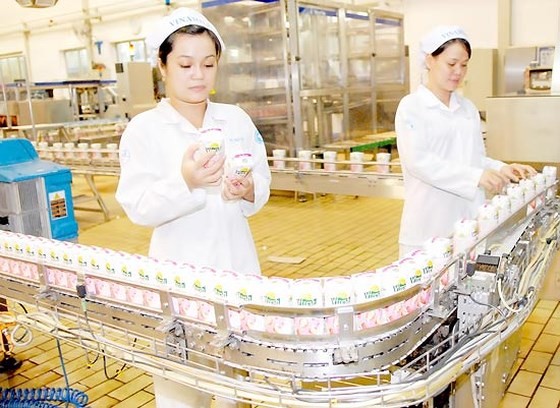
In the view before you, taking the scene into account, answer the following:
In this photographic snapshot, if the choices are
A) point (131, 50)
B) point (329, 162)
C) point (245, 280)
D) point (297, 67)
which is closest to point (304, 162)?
point (329, 162)

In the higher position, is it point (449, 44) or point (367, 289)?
point (449, 44)

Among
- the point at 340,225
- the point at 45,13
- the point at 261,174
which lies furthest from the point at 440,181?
the point at 45,13

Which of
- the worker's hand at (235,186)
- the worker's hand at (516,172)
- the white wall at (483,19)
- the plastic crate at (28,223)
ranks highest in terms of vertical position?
the white wall at (483,19)

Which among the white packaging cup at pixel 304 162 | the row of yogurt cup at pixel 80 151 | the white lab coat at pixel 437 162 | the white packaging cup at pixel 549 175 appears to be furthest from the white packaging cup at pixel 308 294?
the row of yogurt cup at pixel 80 151

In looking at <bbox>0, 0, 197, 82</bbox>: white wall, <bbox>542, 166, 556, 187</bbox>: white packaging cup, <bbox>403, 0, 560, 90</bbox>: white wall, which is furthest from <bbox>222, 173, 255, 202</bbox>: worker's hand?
<bbox>0, 0, 197, 82</bbox>: white wall

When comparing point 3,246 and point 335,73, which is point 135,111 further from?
point 3,246

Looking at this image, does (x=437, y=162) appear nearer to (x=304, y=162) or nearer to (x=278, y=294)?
(x=278, y=294)

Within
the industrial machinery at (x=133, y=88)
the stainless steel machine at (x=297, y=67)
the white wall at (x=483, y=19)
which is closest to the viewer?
the stainless steel machine at (x=297, y=67)

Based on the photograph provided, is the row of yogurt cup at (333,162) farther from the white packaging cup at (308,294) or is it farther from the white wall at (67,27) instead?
the white wall at (67,27)

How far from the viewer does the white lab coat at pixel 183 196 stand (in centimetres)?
142

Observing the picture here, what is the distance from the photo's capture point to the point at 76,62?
43.4 ft

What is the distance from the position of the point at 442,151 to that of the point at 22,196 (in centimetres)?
190

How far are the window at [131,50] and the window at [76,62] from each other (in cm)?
100

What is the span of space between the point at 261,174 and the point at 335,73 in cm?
498
